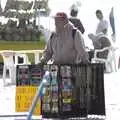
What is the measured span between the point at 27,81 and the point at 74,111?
791mm

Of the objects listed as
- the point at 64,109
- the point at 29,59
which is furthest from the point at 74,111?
the point at 29,59

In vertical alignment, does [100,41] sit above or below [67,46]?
above

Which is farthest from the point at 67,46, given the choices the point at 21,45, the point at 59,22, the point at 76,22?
the point at 21,45

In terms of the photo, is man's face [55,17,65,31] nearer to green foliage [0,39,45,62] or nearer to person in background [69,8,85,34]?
person in background [69,8,85,34]

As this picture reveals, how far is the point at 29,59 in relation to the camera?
17.2 m

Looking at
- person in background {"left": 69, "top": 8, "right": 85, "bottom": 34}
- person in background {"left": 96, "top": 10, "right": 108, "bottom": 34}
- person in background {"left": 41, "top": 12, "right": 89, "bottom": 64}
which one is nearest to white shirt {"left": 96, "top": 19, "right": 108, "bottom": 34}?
person in background {"left": 96, "top": 10, "right": 108, "bottom": 34}

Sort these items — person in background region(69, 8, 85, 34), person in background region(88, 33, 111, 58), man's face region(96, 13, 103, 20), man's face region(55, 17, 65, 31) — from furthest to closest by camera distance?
1. man's face region(96, 13, 103, 20)
2. person in background region(88, 33, 111, 58)
3. person in background region(69, 8, 85, 34)
4. man's face region(55, 17, 65, 31)

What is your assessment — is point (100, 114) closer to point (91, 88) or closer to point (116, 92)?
point (91, 88)

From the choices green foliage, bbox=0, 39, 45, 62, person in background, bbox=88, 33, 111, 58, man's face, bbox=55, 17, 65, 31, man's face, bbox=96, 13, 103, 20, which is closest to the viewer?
man's face, bbox=55, 17, 65, 31

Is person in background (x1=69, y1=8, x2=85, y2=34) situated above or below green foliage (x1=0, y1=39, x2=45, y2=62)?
above

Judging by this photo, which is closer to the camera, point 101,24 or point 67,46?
point 67,46

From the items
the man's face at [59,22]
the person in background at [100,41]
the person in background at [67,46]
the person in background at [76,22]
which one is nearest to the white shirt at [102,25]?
the person in background at [100,41]

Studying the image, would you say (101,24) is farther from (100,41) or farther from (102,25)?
(100,41)

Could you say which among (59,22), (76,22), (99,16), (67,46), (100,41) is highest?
(99,16)
